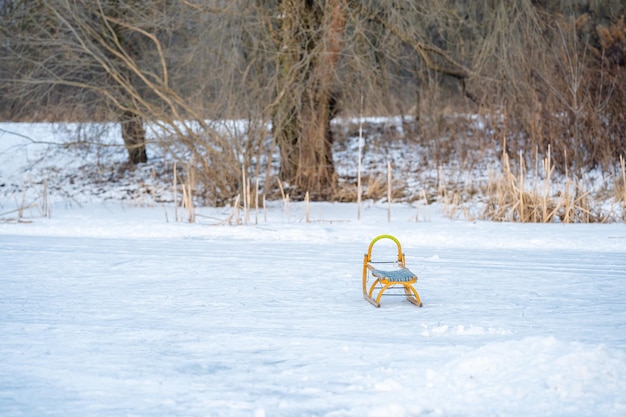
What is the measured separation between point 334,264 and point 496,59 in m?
8.29

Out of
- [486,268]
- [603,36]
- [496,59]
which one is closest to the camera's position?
[486,268]

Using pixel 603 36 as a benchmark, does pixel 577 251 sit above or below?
below

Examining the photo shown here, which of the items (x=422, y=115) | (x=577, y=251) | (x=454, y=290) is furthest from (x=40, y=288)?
(x=422, y=115)

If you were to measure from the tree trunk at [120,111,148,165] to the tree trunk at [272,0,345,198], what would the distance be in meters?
2.30

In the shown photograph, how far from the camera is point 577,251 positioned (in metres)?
9.20

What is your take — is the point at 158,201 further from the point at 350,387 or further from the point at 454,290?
the point at 350,387

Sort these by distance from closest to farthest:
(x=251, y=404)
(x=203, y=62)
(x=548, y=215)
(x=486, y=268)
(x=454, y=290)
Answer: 1. (x=251, y=404)
2. (x=454, y=290)
3. (x=486, y=268)
4. (x=548, y=215)
5. (x=203, y=62)

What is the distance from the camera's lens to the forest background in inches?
530

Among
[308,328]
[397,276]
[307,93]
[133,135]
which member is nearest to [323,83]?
[307,93]

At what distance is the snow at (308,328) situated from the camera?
13.5 feet

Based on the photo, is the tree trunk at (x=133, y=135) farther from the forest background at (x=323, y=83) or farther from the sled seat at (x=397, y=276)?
the sled seat at (x=397, y=276)

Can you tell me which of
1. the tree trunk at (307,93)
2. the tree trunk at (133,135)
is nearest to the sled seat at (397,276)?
the tree trunk at (307,93)

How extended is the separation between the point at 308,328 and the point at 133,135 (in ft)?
33.1

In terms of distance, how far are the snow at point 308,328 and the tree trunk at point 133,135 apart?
3915mm
